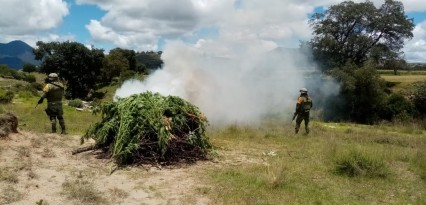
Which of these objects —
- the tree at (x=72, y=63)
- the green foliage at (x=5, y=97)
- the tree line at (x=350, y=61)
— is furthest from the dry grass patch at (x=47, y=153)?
the tree at (x=72, y=63)

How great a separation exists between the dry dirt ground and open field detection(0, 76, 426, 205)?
0.02m

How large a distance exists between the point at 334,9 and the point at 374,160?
1571 inches

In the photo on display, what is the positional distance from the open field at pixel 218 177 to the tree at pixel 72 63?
41372mm

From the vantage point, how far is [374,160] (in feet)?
30.0

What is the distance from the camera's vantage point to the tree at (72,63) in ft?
167

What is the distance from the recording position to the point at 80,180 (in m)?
8.01

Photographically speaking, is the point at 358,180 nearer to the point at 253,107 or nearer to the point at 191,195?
the point at 191,195

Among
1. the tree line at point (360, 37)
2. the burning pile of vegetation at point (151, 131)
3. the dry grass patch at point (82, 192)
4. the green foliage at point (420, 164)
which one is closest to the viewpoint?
the dry grass patch at point (82, 192)

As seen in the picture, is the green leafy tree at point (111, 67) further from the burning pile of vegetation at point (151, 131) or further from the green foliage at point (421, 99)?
the burning pile of vegetation at point (151, 131)

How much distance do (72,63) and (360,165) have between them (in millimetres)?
46824

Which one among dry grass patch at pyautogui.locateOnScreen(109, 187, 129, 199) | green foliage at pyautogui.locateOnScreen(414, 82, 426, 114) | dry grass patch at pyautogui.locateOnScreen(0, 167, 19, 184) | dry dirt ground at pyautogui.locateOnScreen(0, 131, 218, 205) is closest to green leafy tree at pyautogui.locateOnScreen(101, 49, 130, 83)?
green foliage at pyautogui.locateOnScreen(414, 82, 426, 114)

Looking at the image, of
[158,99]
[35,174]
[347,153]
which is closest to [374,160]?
[347,153]

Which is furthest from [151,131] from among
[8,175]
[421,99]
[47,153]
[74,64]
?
[74,64]

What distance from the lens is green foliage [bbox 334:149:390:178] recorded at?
899 cm
